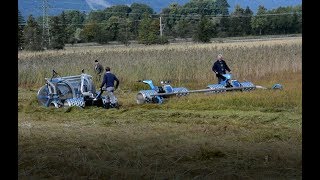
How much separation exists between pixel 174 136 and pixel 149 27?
3815cm

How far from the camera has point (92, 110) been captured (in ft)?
39.9

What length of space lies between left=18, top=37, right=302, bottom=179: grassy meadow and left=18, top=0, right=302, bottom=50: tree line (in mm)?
24401

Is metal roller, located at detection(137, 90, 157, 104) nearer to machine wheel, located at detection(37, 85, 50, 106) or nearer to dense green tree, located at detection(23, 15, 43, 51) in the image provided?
machine wheel, located at detection(37, 85, 50, 106)

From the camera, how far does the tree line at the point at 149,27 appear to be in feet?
139

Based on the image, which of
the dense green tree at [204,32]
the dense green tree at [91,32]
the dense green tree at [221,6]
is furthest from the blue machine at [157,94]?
the dense green tree at [221,6]

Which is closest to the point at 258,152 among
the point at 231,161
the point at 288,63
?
the point at 231,161

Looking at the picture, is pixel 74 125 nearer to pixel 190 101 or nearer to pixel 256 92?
pixel 190 101

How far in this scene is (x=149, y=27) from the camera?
151 feet

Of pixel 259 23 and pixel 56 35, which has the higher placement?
pixel 259 23

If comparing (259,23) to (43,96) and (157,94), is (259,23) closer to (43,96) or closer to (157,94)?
(157,94)

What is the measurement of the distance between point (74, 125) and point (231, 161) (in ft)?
14.4

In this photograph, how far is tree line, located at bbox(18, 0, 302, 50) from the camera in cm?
4228

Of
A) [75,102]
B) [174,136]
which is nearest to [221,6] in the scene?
[75,102]

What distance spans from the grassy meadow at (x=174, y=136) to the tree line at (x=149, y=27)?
24401 mm
